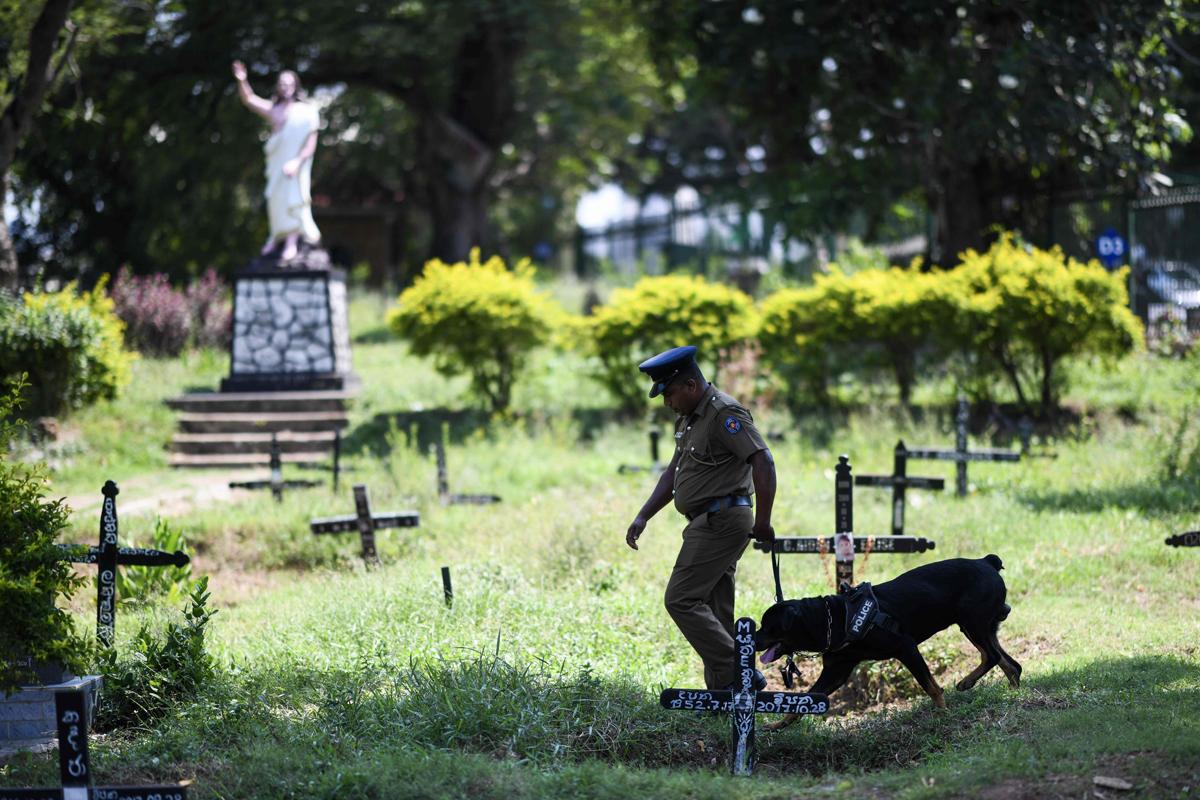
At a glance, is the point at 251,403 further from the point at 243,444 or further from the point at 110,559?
the point at 110,559

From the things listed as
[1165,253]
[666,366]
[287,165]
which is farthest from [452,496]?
[1165,253]

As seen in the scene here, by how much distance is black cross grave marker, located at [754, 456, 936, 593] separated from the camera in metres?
7.31

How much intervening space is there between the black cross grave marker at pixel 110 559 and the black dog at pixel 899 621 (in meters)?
3.61

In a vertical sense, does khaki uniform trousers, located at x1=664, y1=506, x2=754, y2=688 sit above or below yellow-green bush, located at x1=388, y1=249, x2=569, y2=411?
below

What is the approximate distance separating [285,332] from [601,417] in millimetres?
4510

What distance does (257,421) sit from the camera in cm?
1577

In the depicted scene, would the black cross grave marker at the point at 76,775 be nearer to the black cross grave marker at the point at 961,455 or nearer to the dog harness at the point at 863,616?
the dog harness at the point at 863,616

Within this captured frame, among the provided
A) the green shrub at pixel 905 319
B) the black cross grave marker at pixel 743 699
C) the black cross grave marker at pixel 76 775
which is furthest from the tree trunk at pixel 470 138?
the black cross grave marker at pixel 76 775

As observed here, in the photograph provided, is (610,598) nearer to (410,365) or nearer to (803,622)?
(803,622)

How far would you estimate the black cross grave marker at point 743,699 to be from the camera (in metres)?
5.58

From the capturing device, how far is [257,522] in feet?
36.6

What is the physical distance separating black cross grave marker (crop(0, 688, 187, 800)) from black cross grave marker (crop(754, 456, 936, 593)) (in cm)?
367

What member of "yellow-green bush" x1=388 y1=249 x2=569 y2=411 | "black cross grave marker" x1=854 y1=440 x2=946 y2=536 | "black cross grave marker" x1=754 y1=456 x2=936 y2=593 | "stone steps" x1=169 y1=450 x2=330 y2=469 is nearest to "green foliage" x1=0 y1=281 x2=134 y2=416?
"stone steps" x1=169 y1=450 x2=330 y2=469

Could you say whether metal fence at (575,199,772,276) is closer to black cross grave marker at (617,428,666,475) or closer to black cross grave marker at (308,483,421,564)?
black cross grave marker at (617,428,666,475)
